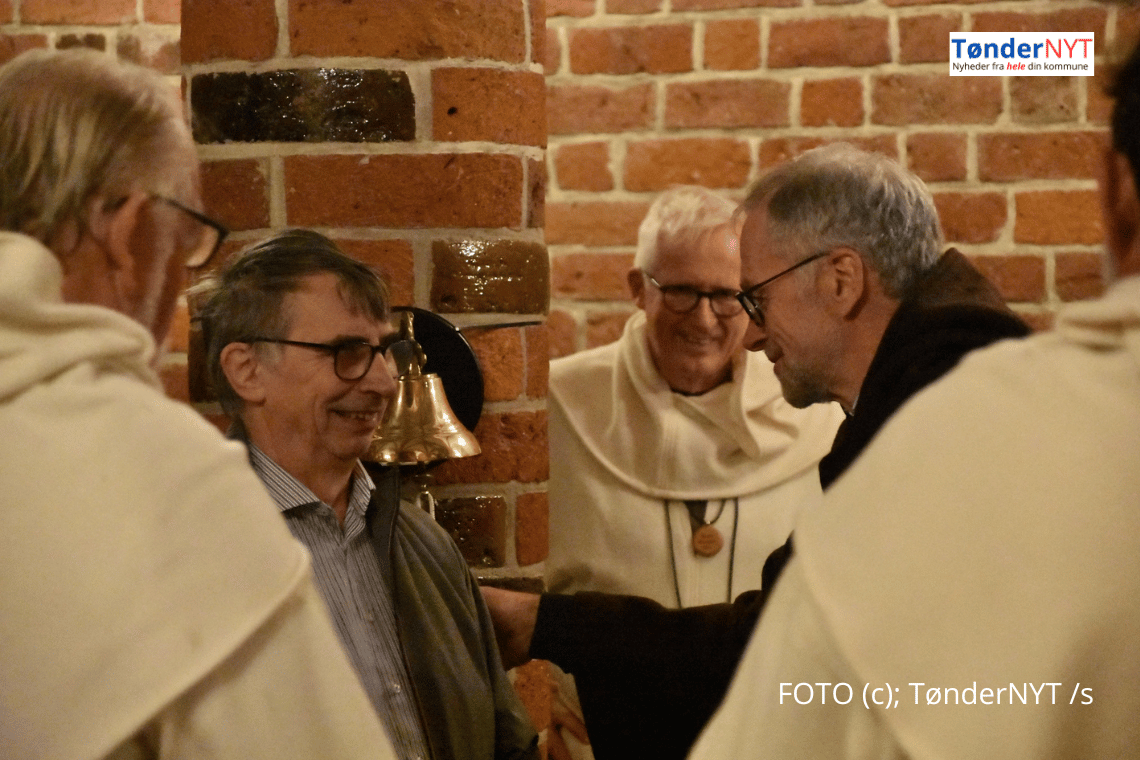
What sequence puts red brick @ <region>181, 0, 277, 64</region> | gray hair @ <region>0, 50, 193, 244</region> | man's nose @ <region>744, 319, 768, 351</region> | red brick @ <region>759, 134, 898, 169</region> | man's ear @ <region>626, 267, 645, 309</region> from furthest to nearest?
1. red brick @ <region>759, 134, 898, 169</region>
2. man's ear @ <region>626, 267, 645, 309</region>
3. man's nose @ <region>744, 319, 768, 351</region>
4. red brick @ <region>181, 0, 277, 64</region>
5. gray hair @ <region>0, 50, 193, 244</region>

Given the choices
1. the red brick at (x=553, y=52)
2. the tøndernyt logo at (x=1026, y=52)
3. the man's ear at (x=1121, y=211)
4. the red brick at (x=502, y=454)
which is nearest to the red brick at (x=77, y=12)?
the red brick at (x=553, y=52)

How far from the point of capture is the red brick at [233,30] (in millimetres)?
1562

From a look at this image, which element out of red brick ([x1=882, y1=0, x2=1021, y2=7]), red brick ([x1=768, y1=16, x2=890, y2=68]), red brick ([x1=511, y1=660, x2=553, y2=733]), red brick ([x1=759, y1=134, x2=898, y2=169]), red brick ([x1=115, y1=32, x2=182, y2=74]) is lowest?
red brick ([x1=511, y1=660, x2=553, y2=733])

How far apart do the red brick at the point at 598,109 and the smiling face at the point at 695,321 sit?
17.0 inches

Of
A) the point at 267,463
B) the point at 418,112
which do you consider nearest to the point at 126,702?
the point at 267,463

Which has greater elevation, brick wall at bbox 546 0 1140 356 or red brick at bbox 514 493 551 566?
brick wall at bbox 546 0 1140 356

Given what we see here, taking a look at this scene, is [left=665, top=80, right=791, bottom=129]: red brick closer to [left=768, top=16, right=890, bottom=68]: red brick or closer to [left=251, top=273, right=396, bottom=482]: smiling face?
[left=768, top=16, right=890, bottom=68]: red brick

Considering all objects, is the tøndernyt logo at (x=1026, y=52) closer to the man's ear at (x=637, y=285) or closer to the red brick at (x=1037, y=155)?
the red brick at (x=1037, y=155)

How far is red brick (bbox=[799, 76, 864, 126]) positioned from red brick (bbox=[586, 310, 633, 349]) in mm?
621

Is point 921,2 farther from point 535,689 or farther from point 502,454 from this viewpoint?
point 535,689

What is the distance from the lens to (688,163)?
2.69m

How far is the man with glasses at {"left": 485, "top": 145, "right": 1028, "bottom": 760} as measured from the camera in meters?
1.75

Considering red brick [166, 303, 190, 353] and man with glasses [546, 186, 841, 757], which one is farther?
man with glasses [546, 186, 841, 757]

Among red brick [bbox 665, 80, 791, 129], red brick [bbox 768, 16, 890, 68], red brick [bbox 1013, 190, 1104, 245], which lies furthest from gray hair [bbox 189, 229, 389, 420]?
red brick [bbox 1013, 190, 1104, 245]
